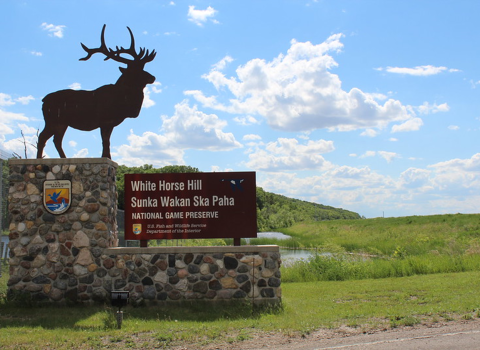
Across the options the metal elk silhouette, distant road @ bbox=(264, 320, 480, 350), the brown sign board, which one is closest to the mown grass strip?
distant road @ bbox=(264, 320, 480, 350)

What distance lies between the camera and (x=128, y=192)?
10617mm

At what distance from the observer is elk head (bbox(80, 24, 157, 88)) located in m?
11.6

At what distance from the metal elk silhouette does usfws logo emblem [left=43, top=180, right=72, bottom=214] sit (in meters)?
1.08

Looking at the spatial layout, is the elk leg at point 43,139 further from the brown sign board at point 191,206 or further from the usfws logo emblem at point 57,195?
the brown sign board at point 191,206

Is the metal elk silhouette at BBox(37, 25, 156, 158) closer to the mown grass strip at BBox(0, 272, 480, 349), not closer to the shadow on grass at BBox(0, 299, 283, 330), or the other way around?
the shadow on grass at BBox(0, 299, 283, 330)

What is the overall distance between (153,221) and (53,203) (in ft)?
7.08

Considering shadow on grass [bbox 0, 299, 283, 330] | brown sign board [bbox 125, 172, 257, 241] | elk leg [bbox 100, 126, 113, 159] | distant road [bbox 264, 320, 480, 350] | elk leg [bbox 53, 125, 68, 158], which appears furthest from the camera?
elk leg [bbox 53, 125, 68, 158]

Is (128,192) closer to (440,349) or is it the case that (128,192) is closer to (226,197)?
(226,197)

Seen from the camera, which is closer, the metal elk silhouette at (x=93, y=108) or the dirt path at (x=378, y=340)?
the dirt path at (x=378, y=340)

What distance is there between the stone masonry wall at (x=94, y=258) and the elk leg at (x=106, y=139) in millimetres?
621

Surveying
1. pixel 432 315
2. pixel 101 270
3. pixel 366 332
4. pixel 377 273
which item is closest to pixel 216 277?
pixel 101 270

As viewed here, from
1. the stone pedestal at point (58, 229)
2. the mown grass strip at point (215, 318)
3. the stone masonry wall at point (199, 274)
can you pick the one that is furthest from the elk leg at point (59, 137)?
the mown grass strip at point (215, 318)

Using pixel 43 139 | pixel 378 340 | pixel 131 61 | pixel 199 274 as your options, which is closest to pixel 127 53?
pixel 131 61

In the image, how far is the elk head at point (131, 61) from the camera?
38.1ft
